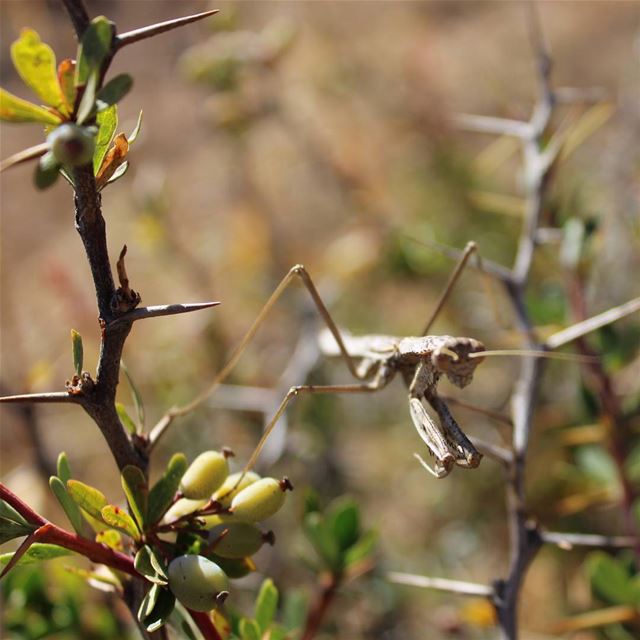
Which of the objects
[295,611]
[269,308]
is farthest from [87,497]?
[269,308]

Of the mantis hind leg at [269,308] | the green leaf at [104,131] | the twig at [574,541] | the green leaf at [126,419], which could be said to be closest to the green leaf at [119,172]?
the green leaf at [104,131]

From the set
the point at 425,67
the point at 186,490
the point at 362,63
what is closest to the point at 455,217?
the point at 425,67

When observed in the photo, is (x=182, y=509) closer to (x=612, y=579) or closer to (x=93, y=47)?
(x=93, y=47)

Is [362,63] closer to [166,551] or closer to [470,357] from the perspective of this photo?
[470,357]

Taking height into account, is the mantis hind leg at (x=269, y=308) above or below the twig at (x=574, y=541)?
above

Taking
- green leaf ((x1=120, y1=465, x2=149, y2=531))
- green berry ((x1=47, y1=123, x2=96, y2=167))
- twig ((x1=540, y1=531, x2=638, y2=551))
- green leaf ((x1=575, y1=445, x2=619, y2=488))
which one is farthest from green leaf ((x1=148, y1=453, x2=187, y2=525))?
green leaf ((x1=575, y1=445, x2=619, y2=488))

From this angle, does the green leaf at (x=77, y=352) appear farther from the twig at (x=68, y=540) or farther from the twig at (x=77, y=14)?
the twig at (x=77, y=14)

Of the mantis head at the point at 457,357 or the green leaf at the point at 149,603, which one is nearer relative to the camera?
the green leaf at the point at 149,603
